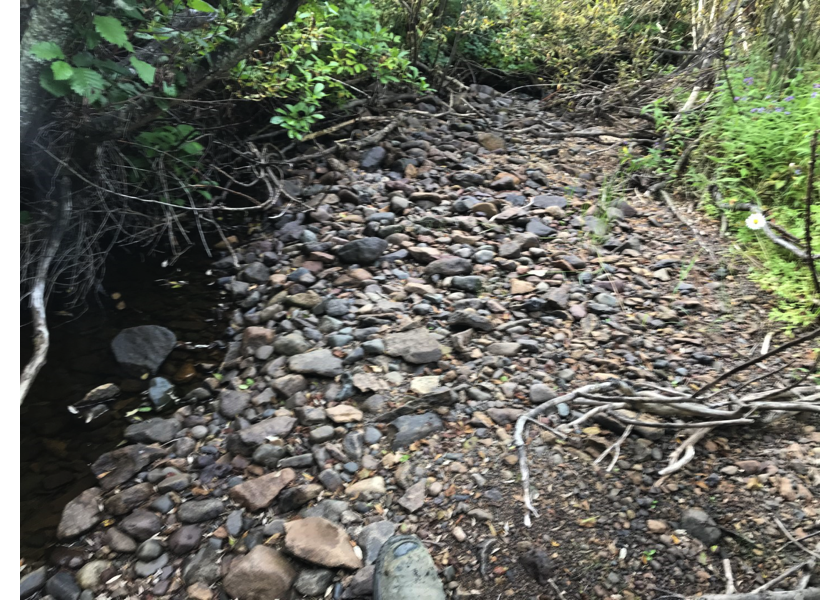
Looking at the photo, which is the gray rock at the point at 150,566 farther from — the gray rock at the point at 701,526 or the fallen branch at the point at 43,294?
the gray rock at the point at 701,526

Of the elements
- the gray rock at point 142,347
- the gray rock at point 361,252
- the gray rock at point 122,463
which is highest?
the gray rock at point 361,252

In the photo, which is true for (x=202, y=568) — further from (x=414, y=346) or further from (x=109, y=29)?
(x=109, y=29)

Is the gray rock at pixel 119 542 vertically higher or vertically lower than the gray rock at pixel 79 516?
lower

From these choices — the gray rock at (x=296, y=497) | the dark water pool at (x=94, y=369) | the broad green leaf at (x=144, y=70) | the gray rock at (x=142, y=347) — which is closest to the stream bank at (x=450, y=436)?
the gray rock at (x=296, y=497)

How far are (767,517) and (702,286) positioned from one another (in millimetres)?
1417

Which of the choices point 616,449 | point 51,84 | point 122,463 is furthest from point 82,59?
point 616,449

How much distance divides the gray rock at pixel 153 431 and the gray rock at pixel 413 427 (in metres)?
0.96

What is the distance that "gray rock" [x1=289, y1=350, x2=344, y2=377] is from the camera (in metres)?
2.33

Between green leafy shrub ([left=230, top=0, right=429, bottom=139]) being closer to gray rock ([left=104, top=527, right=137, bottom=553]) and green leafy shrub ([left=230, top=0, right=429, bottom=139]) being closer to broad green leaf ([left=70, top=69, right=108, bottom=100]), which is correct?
broad green leaf ([left=70, top=69, right=108, bottom=100])

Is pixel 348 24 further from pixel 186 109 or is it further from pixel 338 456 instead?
pixel 338 456

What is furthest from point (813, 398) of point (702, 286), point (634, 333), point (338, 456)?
point (338, 456)

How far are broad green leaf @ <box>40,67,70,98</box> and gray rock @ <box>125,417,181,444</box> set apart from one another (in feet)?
4.46

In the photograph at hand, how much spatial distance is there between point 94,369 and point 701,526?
2.60 metres

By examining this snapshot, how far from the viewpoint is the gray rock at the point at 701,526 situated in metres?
1.51
